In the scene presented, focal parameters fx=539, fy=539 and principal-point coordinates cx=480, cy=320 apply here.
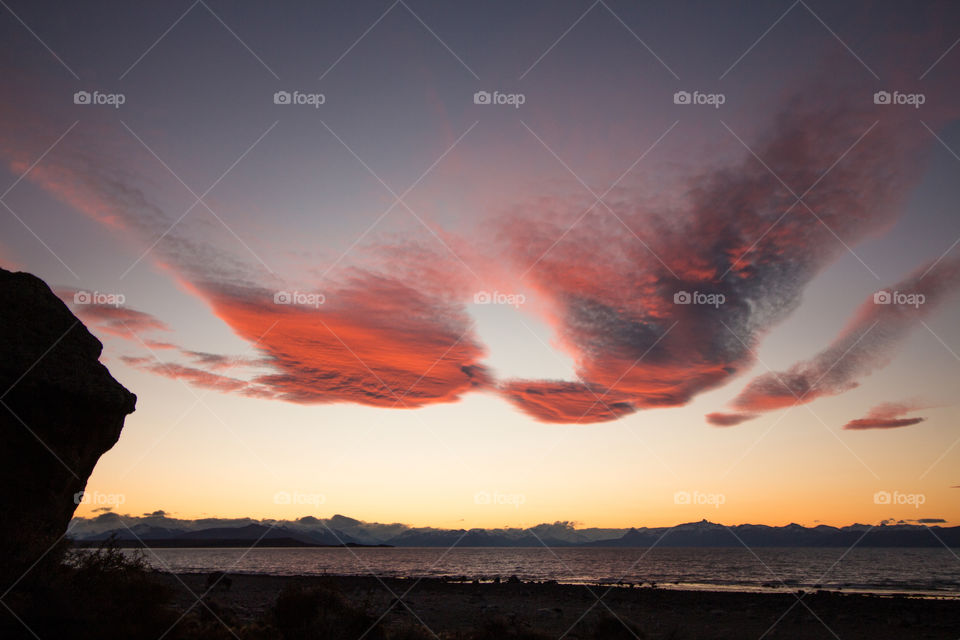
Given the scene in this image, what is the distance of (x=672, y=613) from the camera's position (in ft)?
75.5

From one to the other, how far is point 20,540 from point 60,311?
204 inches

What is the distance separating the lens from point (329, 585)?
12.1m

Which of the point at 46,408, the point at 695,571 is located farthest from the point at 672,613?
the point at 695,571

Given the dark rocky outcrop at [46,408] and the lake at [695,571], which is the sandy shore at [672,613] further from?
the lake at [695,571]

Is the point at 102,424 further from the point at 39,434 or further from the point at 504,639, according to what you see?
the point at 504,639

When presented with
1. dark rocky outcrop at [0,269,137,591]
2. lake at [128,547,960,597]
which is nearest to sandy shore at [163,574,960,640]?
dark rocky outcrop at [0,269,137,591]

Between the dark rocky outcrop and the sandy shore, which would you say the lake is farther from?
the sandy shore

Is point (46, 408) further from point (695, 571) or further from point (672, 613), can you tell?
point (695, 571)

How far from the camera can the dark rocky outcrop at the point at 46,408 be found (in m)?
9.94

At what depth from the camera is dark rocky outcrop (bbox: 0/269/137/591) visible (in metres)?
9.94

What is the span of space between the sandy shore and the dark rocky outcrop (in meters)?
5.52

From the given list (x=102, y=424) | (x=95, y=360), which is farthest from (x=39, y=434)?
(x=95, y=360)

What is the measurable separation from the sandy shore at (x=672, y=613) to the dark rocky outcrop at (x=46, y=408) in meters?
5.52

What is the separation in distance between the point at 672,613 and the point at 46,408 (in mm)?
23479
